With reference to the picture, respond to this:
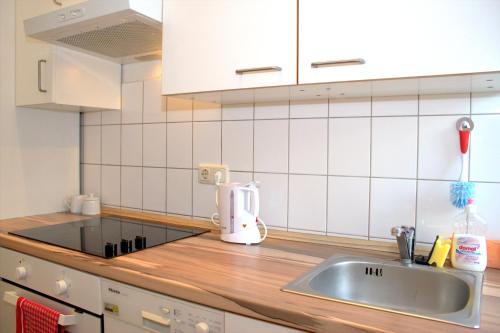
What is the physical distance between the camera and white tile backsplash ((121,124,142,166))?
199cm

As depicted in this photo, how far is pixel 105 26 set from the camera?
1449mm

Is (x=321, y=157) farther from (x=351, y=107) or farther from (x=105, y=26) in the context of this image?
(x=105, y=26)

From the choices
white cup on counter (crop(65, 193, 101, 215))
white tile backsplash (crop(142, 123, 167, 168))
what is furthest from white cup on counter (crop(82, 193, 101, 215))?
white tile backsplash (crop(142, 123, 167, 168))

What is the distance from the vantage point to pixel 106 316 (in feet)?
3.89

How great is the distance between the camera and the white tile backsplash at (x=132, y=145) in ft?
6.51

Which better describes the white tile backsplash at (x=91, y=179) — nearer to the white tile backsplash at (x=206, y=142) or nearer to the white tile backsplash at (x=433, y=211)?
the white tile backsplash at (x=206, y=142)

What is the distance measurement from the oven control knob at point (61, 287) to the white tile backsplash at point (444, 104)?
1.33 m

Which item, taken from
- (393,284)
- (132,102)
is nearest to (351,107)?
(393,284)

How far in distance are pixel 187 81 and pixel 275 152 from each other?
46 centimetres

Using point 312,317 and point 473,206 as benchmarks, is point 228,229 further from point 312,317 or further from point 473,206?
point 473,206

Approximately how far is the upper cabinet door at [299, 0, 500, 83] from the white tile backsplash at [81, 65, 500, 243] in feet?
1.07

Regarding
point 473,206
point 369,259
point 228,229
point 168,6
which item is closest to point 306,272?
point 369,259

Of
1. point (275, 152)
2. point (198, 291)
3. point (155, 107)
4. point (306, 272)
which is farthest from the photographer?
point (155, 107)

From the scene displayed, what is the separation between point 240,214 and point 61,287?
2.14ft
